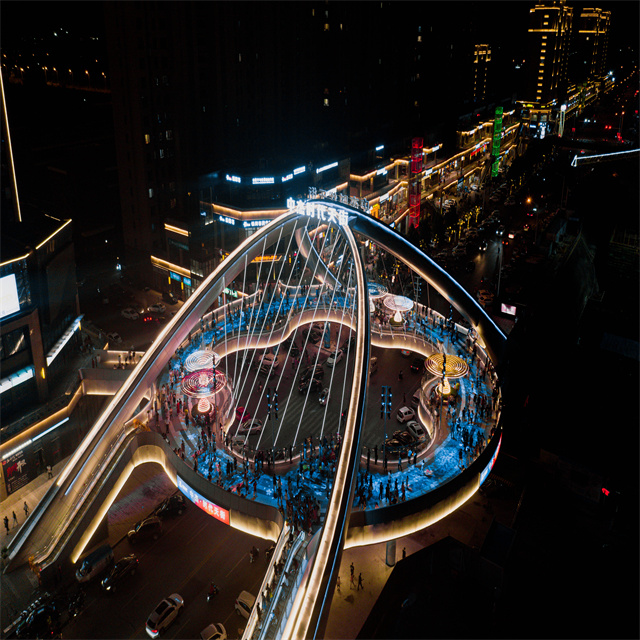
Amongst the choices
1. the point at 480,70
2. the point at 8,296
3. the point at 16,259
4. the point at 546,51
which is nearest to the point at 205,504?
the point at 8,296

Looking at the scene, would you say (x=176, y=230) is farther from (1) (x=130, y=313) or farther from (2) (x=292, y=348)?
(2) (x=292, y=348)

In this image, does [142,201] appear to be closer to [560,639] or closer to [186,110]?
[186,110]

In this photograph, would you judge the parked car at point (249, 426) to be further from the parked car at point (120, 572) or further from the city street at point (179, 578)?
the parked car at point (120, 572)

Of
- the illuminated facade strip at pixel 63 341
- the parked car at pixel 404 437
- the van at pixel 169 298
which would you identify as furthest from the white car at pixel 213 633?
the van at pixel 169 298

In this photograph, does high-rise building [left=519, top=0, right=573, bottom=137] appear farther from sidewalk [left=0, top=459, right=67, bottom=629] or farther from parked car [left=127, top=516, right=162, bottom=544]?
sidewalk [left=0, top=459, right=67, bottom=629]

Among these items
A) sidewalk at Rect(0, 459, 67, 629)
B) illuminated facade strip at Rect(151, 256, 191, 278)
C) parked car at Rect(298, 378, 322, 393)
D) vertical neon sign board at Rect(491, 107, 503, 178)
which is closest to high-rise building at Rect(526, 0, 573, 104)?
vertical neon sign board at Rect(491, 107, 503, 178)

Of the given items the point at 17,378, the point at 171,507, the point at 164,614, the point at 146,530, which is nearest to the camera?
the point at 164,614
